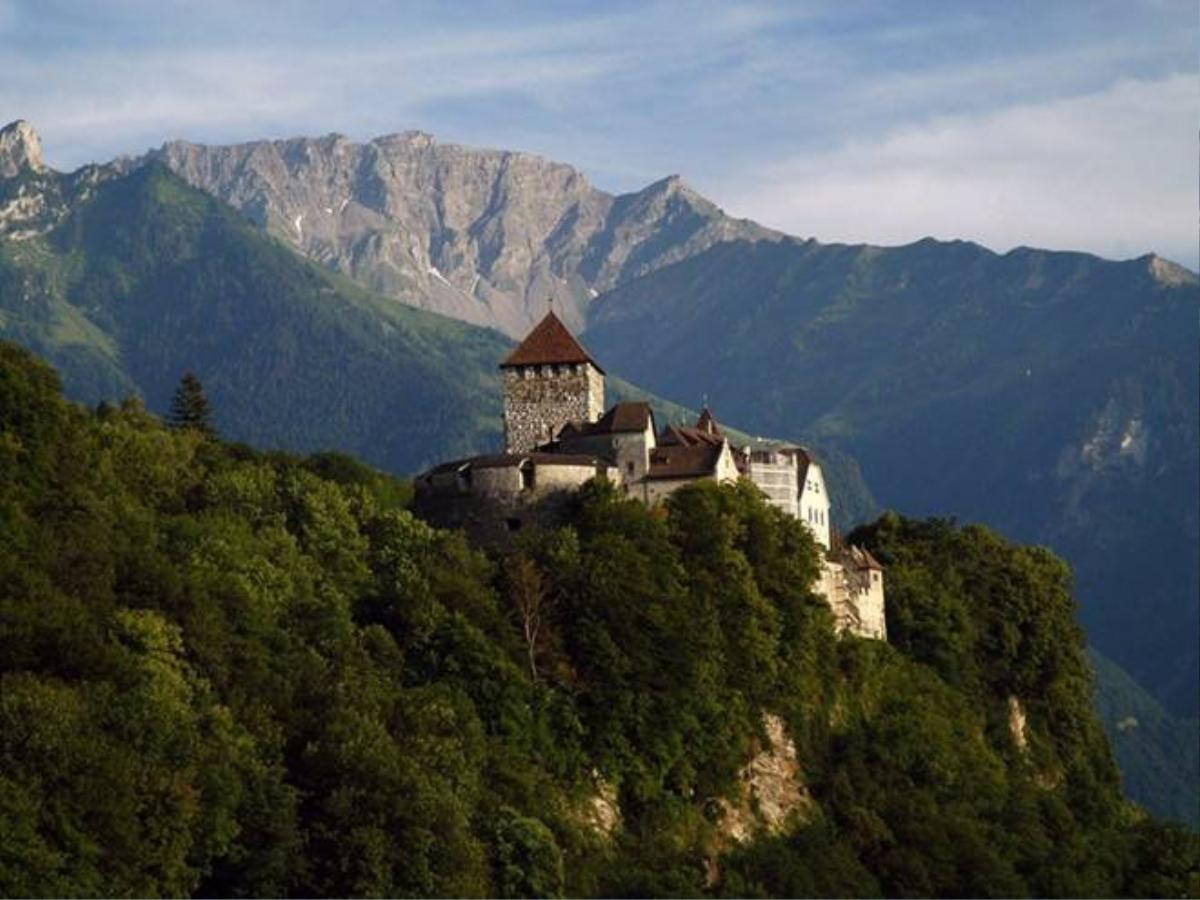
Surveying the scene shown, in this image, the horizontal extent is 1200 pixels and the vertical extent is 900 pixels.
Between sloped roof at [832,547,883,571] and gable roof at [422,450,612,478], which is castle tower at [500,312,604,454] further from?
sloped roof at [832,547,883,571]

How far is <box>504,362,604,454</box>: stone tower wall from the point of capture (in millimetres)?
118000

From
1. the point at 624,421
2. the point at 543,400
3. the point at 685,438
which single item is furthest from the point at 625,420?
the point at 543,400

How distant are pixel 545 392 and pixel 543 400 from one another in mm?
414

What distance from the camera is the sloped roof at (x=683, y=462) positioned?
10612 cm

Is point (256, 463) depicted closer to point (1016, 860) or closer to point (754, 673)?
point (754, 673)

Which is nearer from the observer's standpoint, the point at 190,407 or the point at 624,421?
the point at 624,421

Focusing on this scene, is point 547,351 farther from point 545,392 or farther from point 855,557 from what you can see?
point 855,557

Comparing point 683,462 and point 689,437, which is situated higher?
point 689,437

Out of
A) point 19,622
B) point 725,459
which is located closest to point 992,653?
point 725,459

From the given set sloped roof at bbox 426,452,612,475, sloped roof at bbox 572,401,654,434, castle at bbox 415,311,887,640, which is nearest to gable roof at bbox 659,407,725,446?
castle at bbox 415,311,887,640

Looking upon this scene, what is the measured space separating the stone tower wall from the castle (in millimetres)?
49

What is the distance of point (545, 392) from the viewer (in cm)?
11906

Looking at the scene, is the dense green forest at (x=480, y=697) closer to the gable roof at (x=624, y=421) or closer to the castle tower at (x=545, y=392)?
the gable roof at (x=624, y=421)

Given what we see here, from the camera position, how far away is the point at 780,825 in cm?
10031
